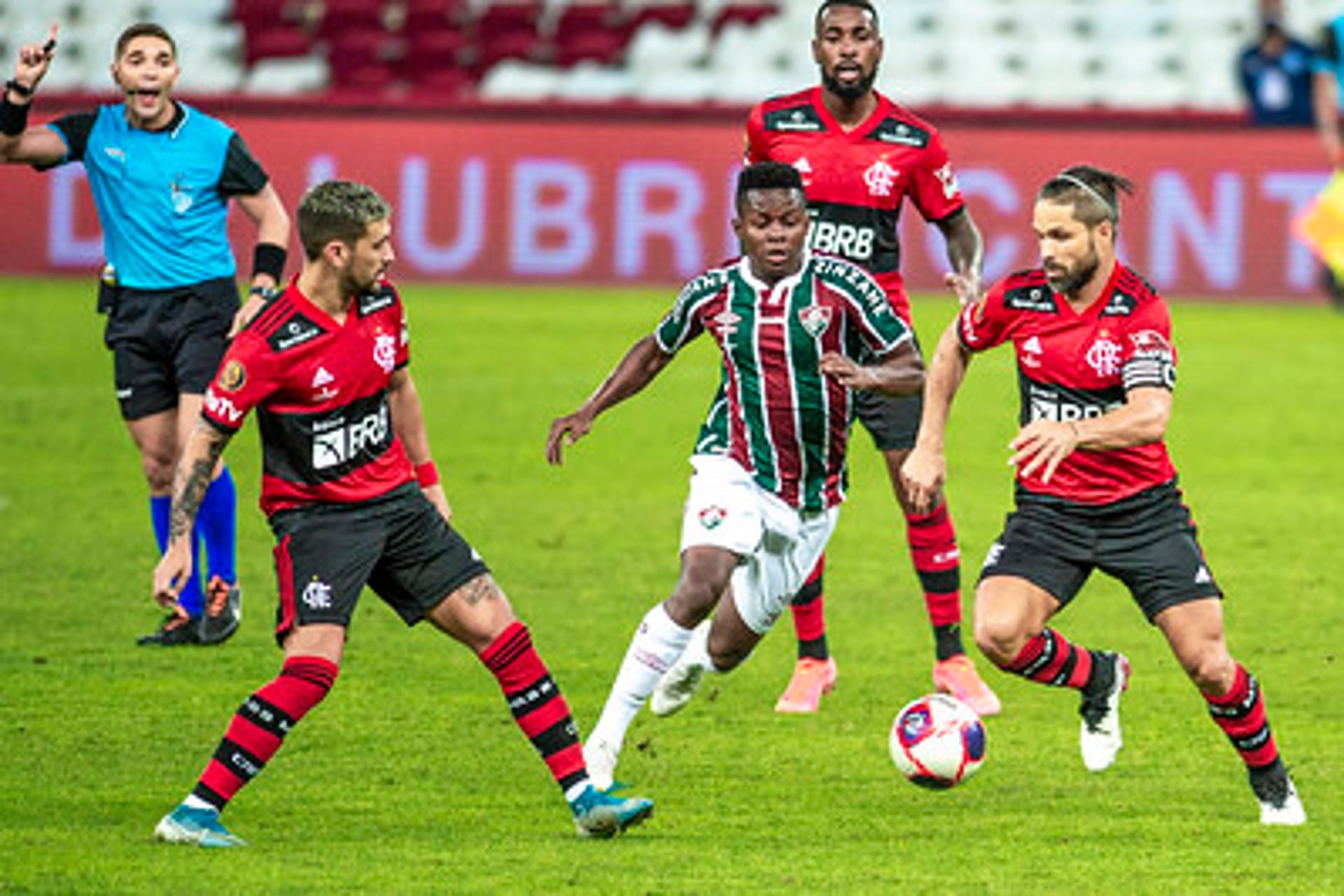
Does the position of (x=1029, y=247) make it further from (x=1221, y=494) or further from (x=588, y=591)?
(x=588, y=591)

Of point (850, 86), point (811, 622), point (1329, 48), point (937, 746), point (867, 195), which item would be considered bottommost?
point (1329, 48)

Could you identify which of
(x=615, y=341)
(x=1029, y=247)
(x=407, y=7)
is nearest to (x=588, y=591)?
(x=615, y=341)

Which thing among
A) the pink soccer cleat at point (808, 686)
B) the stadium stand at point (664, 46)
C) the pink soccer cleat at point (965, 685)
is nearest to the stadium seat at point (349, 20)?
the stadium stand at point (664, 46)

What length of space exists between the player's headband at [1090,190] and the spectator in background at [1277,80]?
16.0 meters

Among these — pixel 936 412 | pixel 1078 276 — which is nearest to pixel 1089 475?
pixel 936 412

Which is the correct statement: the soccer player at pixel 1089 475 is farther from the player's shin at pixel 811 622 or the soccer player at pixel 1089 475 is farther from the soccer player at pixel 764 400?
the player's shin at pixel 811 622

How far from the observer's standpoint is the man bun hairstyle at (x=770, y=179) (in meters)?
8.11

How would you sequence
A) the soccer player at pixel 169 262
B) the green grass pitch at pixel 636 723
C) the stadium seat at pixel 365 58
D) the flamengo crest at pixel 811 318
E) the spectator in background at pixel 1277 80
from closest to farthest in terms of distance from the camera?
the green grass pitch at pixel 636 723 < the flamengo crest at pixel 811 318 < the soccer player at pixel 169 262 < the spectator in background at pixel 1277 80 < the stadium seat at pixel 365 58

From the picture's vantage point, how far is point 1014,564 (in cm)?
793

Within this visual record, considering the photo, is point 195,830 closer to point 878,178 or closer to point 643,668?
point 643,668

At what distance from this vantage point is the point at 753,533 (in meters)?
8.15

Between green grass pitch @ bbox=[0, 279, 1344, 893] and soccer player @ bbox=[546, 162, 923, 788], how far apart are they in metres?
0.56

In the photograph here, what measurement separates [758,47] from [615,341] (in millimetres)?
7429

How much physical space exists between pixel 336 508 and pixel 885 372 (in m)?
1.73
